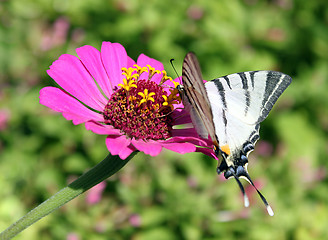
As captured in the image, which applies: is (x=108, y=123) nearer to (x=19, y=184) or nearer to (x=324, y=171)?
(x=19, y=184)

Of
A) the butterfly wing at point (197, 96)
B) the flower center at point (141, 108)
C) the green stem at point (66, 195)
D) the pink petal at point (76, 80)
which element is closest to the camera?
the green stem at point (66, 195)

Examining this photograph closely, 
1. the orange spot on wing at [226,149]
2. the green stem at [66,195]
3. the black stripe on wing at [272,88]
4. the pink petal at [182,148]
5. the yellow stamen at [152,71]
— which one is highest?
the yellow stamen at [152,71]

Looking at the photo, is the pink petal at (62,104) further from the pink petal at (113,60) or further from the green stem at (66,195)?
A: the pink petal at (113,60)

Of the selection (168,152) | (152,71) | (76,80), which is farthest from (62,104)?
(168,152)

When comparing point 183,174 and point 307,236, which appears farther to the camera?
point 183,174

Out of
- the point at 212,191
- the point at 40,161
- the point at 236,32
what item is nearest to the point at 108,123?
the point at 212,191

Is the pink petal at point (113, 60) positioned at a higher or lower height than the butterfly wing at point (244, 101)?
higher

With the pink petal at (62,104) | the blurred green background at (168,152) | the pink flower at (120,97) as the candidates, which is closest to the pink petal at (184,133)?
the pink flower at (120,97)

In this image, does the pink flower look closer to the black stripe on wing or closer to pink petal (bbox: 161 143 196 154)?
pink petal (bbox: 161 143 196 154)
